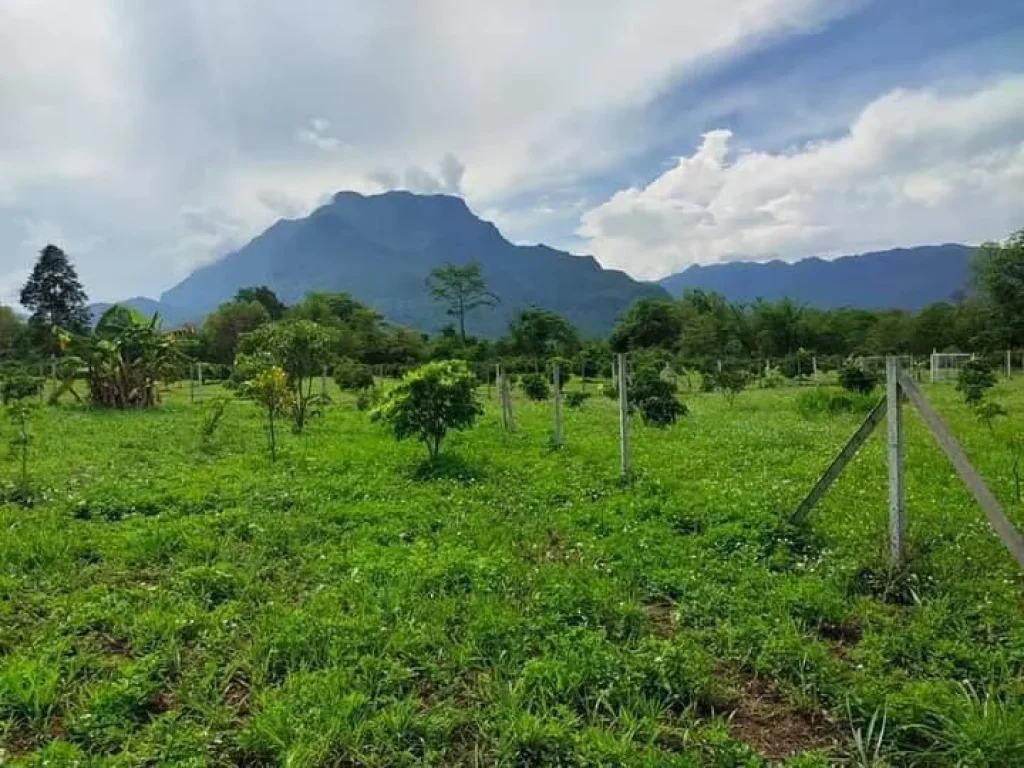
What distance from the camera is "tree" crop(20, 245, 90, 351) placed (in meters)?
58.3

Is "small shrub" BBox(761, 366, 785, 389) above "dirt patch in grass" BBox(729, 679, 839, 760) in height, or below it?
above

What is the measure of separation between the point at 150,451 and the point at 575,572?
8.69 m

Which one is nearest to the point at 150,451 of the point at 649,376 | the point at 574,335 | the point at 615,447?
the point at 615,447

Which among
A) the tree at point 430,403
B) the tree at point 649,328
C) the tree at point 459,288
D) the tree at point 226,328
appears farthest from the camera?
the tree at point 459,288

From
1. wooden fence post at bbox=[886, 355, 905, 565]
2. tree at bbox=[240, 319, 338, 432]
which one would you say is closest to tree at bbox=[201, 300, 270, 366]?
tree at bbox=[240, 319, 338, 432]

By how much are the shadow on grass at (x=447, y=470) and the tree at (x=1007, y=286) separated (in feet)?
162

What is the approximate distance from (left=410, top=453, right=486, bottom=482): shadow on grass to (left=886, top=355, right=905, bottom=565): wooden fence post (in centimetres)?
476

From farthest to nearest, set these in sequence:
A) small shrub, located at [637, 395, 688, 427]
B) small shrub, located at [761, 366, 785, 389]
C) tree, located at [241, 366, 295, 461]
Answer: small shrub, located at [761, 366, 785, 389] < small shrub, located at [637, 395, 688, 427] < tree, located at [241, 366, 295, 461]

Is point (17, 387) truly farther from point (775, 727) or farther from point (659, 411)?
point (775, 727)

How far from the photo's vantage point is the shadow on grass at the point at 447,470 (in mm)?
8398

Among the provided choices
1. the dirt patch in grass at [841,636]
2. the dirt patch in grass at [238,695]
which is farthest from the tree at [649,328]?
the dirt patch in grass at [238,695]

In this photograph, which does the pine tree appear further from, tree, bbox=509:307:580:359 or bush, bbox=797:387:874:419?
bush, bbox=797:387:874:419

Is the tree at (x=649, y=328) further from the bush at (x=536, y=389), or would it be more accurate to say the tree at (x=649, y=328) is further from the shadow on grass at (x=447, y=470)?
the shadow on grass at (x=447, y=470)

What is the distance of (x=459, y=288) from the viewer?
74938mm
